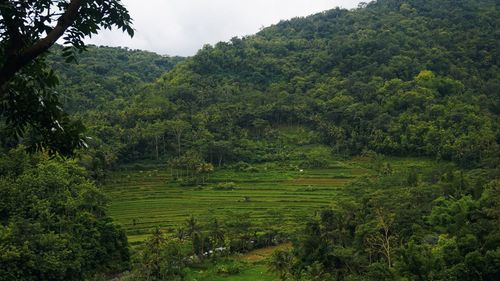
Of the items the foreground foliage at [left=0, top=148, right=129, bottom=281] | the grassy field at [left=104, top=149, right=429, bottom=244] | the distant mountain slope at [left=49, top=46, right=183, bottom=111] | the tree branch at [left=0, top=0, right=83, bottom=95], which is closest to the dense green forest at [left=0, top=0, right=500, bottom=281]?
the foreground foliage at [left=0, top=148, right=129, bottom=281]

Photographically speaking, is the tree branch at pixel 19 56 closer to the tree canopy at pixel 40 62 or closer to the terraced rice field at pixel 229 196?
the tree canopy at pixel 40 62

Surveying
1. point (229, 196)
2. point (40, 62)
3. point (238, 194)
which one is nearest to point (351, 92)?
point (238, 194)

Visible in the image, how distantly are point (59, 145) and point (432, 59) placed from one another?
3385 inches

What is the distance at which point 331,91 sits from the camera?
77.8m

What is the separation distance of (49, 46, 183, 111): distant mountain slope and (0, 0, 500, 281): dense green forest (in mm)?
439

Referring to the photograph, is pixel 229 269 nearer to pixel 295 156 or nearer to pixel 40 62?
pixel 295 156

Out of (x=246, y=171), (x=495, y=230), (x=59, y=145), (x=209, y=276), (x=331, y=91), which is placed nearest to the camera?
(x=59, y=145)

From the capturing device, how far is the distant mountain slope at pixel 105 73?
74062 millimetres

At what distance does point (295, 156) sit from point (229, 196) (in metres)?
14.9

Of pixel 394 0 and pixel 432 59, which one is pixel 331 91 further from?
pixel 394 0

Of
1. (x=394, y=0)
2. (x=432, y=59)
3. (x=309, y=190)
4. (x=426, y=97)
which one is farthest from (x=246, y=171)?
(x=394, y=0)

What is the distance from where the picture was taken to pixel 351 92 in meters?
76.9

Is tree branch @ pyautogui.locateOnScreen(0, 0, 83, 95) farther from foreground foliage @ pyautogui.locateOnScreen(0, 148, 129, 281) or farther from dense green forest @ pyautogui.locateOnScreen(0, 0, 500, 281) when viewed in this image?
foreground foliage @ pyautogui.locateOnScreen(0, 148, 129, 281)

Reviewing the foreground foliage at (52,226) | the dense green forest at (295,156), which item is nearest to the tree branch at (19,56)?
the dense green forest at (295,156)
